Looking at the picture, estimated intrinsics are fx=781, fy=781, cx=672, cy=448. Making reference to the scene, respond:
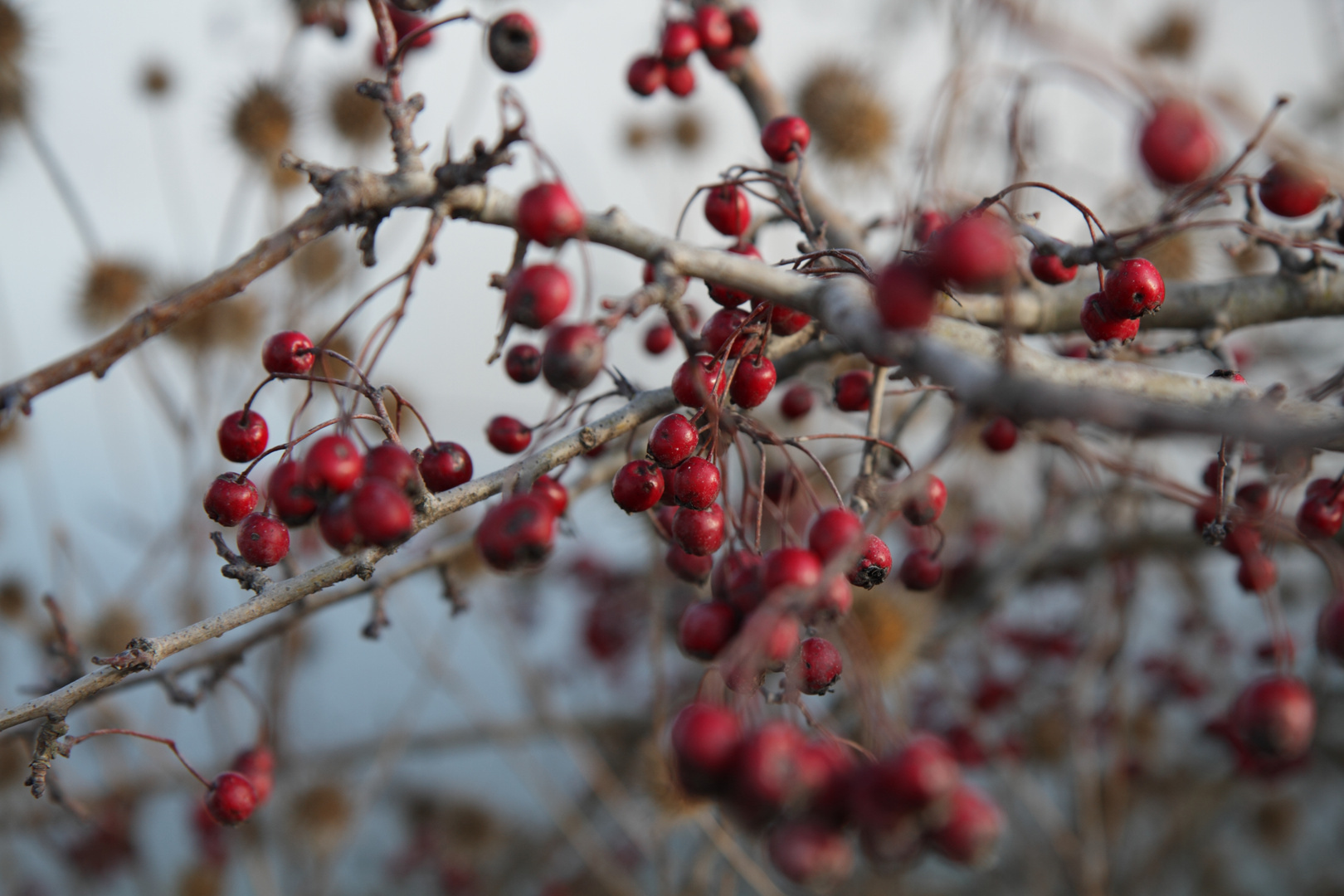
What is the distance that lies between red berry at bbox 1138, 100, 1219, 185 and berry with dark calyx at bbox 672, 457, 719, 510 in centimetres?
48

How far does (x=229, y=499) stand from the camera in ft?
2.96

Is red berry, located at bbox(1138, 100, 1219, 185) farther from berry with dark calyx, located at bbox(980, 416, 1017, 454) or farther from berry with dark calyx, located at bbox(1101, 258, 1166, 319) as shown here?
berry with dark calyx, located at bbox(980, 416, 1017, 454)

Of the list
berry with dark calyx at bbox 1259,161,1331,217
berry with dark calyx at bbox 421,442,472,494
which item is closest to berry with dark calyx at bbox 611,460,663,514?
berry with dark calyx at bbox 421,442,472,494

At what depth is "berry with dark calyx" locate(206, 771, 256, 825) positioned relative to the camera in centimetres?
103

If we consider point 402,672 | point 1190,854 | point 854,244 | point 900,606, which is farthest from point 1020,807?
point 402,672

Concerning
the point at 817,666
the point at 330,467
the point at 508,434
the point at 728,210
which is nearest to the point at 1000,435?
the point at 728,210

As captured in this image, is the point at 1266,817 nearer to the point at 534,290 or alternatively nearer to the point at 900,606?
the point at 900,606

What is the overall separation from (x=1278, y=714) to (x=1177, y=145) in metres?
0.47

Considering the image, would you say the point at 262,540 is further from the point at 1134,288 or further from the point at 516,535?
the point at 1134,288

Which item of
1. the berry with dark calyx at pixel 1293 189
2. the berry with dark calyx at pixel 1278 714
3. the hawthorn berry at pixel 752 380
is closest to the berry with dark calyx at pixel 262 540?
the hawthorn berry at pixel 752 380

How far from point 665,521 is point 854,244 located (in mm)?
675

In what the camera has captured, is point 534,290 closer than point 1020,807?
Yes

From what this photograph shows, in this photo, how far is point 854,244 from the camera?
4.76ft

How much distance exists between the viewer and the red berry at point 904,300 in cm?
Answer: 53
